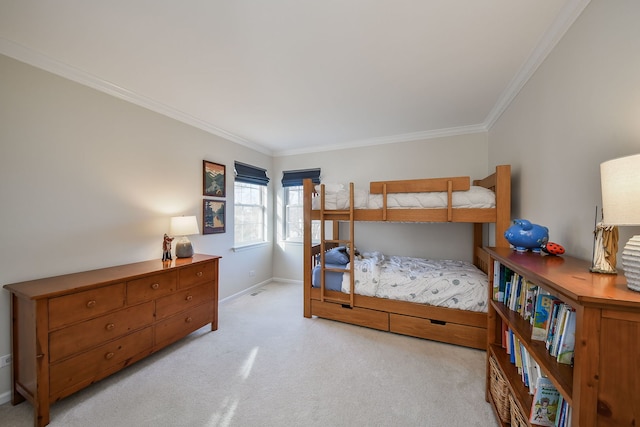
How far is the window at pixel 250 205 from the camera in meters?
3.93

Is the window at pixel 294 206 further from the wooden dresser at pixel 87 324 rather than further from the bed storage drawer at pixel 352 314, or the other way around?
the wooden dresser at pixel 87 324

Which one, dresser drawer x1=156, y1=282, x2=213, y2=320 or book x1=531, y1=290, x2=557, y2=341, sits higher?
book x1=531, y1=290, x2=557, y2=341

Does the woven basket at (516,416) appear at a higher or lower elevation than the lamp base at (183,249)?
lower

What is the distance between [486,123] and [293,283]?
12.7 ft

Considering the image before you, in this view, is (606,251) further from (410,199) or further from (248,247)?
(248,247)

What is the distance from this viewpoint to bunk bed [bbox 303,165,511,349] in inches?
94.0

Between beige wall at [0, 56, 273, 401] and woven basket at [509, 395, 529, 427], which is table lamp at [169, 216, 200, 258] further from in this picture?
woven basket at [509, 395, 529, 427]

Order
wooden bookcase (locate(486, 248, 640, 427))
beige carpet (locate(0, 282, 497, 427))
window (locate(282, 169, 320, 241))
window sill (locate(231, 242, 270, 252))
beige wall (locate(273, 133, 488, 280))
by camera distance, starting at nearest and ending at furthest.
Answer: wooden bookcase (locate(486, 248, 640, 427)), beige carpet (locate(0, 282, 497, 427)), beige wall (locate(273, 133, 488, 280)), window sill (locate(231, 242, 270, 252)), window (locate(282, 169, 320, 241))

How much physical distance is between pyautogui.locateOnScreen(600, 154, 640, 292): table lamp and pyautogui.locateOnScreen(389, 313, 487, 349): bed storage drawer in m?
1.92

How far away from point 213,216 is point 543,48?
12.2 feet

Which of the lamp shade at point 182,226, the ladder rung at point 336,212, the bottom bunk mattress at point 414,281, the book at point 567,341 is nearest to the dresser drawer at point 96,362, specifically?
the lamp shade at point 182,226

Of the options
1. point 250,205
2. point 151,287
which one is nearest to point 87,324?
point 151,287

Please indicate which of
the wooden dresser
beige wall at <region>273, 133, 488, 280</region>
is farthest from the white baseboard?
the wooden dresser

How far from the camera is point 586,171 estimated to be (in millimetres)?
1380
